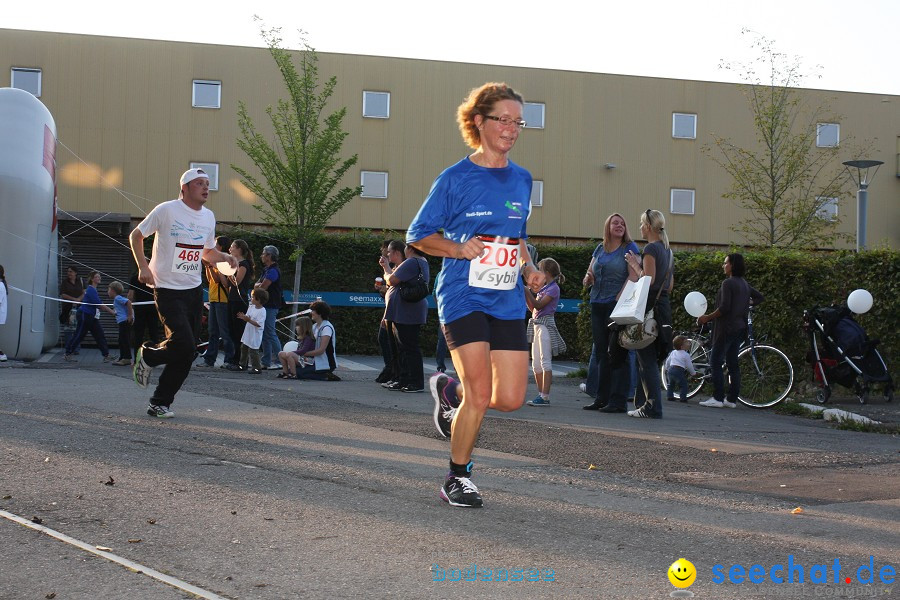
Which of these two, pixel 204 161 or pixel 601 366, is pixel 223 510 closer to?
pixel 601 366

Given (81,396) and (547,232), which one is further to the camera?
(547,232)

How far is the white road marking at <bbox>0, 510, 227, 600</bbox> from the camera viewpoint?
11.9 feet

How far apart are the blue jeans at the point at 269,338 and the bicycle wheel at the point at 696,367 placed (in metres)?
6.38

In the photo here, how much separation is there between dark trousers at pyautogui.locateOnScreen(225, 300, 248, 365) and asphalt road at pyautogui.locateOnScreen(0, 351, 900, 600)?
21.9 ft

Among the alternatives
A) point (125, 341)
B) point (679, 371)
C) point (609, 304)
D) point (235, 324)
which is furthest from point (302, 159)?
point (609, 304)

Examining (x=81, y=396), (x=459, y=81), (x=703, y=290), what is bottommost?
(x=81, y=396)

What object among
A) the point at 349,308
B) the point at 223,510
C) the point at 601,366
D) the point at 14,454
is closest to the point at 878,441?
the point at 601,366

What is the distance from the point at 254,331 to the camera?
15914 mm

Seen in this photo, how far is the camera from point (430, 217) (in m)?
5.42

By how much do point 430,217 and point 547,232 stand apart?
3296cm

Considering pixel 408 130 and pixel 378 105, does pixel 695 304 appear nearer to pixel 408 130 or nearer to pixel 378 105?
pixel 408 130

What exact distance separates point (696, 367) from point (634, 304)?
3631 millimetres

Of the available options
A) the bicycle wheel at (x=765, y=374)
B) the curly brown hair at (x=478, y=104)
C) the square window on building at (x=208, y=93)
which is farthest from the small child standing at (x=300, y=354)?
the square window on building at (x=208, y=93)

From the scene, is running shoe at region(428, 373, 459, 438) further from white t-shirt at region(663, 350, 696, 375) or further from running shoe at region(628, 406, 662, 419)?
white t-shirt at region(663, 350, 696, 375)
